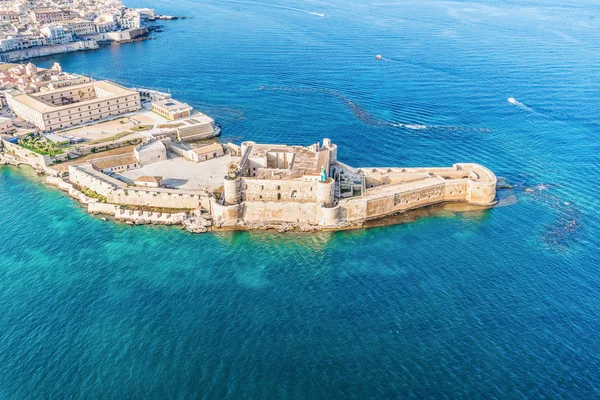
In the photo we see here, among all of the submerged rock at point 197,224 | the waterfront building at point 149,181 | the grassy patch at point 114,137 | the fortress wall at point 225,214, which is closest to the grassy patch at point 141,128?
the grassy patch at point 114,137

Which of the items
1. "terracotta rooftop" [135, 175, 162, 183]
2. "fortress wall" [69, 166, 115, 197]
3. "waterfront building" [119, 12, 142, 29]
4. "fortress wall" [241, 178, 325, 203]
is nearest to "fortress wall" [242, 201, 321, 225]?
"fortress wall" [241, 178, 325, 203]

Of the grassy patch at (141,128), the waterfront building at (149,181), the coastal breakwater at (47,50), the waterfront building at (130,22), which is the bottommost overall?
the waterfront building at (149,181)

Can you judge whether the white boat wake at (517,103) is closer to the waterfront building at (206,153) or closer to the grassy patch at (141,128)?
the waterfront building at (206,153)

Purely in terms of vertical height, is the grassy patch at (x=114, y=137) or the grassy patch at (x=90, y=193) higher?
the grassy patch at (x=114, y=137)

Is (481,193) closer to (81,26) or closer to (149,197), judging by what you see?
(149,197)

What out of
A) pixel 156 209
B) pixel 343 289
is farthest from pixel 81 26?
pixel 343 289
